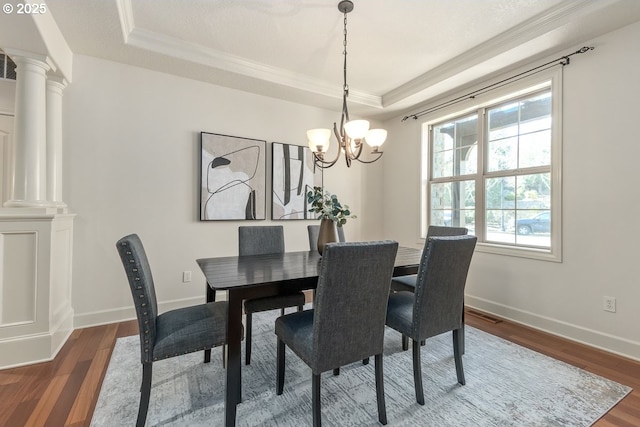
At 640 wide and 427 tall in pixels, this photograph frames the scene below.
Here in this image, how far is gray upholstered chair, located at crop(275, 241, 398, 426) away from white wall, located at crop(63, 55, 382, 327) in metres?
2.12

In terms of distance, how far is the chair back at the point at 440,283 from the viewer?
1.67m

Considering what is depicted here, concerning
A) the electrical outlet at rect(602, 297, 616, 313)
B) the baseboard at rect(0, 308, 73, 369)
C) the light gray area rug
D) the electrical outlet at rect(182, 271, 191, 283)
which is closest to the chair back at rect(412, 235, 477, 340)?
the light gray area rug

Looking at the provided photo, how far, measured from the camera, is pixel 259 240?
8.59 ft

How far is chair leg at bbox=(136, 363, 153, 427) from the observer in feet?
4.66

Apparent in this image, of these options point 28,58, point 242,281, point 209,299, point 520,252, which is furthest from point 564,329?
point 28,58

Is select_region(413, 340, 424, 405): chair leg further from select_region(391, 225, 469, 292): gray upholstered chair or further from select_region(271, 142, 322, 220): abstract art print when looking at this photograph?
select_region(271, 142, 322, 220): abstract art print

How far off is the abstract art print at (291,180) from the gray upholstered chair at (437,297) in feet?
7.10

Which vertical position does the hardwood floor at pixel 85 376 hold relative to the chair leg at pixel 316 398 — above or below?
below

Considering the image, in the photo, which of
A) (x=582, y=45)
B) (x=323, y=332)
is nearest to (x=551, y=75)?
(x=582, y=45)

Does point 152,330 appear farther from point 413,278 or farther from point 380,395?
point 413,278

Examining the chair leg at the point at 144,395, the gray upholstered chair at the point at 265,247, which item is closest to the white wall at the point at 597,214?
the gray upholstered chair at the point at 265,247

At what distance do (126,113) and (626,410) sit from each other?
4359mm

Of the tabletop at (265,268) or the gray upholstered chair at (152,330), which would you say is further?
the tabletop at (265,268)

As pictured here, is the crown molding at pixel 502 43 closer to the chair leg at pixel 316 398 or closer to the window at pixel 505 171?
the window at pixel 505 171
